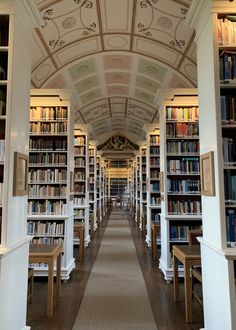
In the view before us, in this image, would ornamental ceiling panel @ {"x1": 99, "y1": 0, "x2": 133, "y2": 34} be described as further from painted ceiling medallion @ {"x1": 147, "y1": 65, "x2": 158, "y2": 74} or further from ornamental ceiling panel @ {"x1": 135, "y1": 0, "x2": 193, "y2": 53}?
painted ceiling medallion @ {"x1": 147, "y1": 65, "x2": 158, "y2": 74}

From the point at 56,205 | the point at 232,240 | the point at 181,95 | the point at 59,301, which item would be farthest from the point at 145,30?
the point at 59,301

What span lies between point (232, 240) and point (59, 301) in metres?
2.54

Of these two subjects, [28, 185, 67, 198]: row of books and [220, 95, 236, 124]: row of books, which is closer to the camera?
[220, 95, 236, 124]: row of books

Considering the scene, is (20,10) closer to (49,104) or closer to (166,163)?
(49,104)

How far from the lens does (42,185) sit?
17.8 feet

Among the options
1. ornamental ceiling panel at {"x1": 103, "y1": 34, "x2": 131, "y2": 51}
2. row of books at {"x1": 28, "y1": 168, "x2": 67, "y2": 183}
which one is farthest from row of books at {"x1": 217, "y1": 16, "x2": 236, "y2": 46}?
row of books at {"x1": 28, "y1": 168, "x2": 67, "y2": 183}

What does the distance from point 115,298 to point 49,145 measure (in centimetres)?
289

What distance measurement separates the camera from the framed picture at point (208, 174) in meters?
2.51

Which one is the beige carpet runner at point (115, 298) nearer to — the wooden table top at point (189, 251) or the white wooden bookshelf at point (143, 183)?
the wooden table top at point (189, 251)

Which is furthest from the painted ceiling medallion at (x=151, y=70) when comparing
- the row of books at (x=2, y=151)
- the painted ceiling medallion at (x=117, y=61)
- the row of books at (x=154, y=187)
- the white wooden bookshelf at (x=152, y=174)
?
the row of books at (x=2, y=151)

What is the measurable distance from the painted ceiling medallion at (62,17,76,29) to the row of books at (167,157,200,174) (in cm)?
294

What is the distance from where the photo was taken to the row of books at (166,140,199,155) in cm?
525

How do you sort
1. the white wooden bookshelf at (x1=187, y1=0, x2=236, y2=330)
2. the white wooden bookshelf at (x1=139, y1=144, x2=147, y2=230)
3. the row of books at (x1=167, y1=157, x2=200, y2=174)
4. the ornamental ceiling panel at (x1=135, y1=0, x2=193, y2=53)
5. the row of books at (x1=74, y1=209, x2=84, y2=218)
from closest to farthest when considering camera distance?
the white wooden bookshelf at (x1=187, y1=0, x2=236, y2=330)
the ornamental ceiling panel at (x1=135, y1=0, x2=193, y2=53)
the row of books at (x1=167, y1=157, x2=200, y2=174)
the row of books at (x1=74, y1=209, x2=84, y2=218)
the white wooden bookshelf at (x1=139, y1=144, x2=147, y2=230)

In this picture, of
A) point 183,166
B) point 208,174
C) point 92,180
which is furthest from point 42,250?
point 92,180
